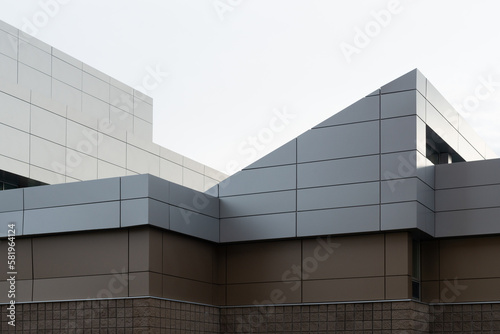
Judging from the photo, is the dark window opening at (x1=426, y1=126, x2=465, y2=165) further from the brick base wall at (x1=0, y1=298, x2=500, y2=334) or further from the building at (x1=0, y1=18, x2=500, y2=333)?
the brick base wall at (x1=0, y1=298, x2=500, y2=334)

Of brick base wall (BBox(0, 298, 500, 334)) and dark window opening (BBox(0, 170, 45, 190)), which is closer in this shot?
brick base wall (BBox(0, 298, 500, 334))

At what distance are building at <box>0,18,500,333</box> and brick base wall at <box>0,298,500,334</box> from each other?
0.11 ft

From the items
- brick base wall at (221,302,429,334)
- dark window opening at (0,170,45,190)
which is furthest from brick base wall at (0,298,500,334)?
dark window opening at (0,170,45,190)

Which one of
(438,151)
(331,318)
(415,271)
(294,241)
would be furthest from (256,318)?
(438,151)

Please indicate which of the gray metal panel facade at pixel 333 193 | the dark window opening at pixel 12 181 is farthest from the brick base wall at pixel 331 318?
the dark window opening at pixel 12 181

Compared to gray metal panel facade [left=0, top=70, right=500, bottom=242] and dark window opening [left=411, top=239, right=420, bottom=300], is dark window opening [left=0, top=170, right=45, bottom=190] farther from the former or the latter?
dark window opening [left=411, top=239, right=420, bottom=300]

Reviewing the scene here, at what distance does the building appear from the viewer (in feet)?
70.0

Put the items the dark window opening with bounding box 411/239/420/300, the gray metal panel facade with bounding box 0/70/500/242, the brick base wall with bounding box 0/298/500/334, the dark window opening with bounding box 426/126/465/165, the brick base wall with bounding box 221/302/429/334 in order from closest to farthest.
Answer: the brick base wall with bounding box 0/298/500/334
the brick base wall with bounding box 221/302/429/334
the gray metal panel facade with bounding box 0/70/500/242
the dark window opening with bounding box 411/239/420/300
the dark window opening with bounding box 426/126/465/165

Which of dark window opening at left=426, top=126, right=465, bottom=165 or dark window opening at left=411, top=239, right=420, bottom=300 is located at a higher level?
dark window opening at left=426, top=126, right=465, bottom=165

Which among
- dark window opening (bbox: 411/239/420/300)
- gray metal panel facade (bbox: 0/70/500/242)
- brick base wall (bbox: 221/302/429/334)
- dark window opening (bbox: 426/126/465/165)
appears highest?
dark window opening (bbox: 426/126/465/165)

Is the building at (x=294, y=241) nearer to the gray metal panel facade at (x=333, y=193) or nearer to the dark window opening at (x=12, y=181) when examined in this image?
the gray metal panel facade at (x=333, y=193)

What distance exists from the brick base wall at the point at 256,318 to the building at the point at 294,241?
0.03 m

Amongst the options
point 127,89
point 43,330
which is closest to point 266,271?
point 43,330

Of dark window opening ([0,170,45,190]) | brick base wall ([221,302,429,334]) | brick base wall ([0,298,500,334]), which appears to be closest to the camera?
brick base wall ([0,298,500,334])
